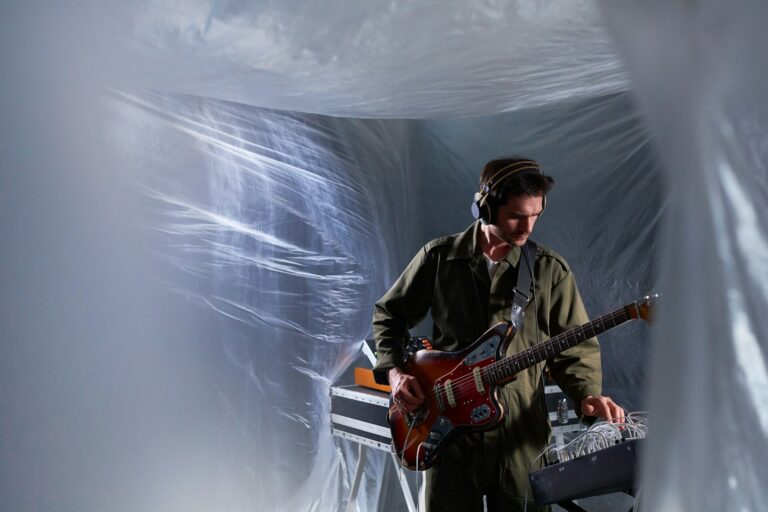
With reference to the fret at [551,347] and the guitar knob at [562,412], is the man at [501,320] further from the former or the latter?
the guitar knob at [562,412]

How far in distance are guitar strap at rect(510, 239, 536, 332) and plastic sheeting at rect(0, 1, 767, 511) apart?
0.58 m

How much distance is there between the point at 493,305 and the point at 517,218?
9.5 inches

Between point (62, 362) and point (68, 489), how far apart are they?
36cm

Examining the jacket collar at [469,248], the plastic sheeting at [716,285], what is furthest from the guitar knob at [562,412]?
the plastic sheeting at [716,285]

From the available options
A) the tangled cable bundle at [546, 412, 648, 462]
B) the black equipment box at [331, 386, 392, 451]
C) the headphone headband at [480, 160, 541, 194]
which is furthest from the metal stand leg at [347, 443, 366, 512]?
the headphone headband at [480, 160, 541, 194]

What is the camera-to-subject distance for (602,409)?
1779mm

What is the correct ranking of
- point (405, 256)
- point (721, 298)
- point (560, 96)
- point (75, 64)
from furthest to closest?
point (405, 256)
point (560, 96)
point (75, 64)
point (721, 298)

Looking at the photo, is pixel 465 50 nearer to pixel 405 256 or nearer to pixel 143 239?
pixel 143 239

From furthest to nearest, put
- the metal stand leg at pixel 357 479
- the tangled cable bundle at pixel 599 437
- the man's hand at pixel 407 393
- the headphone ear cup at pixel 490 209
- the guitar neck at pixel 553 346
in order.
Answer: the metal stand leg at pixel 357 479 → the man's hand at pixel 407 393 → the headphone ear cup at pixel 490 209 → the guitar neck at pixel 553 346 → the tangled cable bundle at pixel 599 437

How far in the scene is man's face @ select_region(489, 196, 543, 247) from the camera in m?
1.90

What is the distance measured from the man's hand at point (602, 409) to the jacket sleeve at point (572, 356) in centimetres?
3

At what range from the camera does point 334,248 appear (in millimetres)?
3055

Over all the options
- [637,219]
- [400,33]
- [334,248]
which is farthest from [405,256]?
[400,33]

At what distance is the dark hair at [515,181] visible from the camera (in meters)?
1.90
